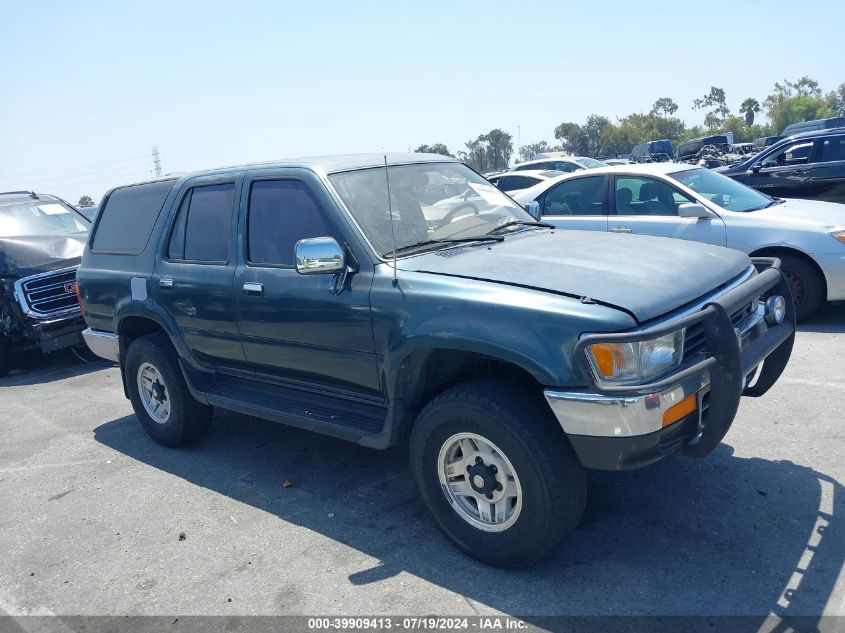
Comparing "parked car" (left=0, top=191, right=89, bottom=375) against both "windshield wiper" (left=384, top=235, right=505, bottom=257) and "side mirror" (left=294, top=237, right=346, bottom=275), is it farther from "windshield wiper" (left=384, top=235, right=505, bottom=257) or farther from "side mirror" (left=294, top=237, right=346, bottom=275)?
"windshield wiper" (left=384, top=235, right=505, bottom=257)

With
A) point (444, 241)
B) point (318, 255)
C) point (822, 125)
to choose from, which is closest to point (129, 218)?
point (318, 255)

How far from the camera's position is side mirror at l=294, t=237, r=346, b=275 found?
12.0 feet

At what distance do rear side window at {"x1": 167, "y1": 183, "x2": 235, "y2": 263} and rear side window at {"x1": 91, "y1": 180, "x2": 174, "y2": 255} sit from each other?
356mm

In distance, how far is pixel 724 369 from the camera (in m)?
3.02

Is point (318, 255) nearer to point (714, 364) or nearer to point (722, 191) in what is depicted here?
point (714, 364)

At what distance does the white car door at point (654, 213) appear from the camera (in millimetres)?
7117

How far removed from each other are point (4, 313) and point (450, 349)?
6930 millimetres

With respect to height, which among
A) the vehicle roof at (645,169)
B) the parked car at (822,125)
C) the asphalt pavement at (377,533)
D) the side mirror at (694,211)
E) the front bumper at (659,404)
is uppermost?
the parked car at (822,125)

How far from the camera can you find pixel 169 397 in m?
5.18

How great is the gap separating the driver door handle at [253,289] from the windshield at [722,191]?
5025mm

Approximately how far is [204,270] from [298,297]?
0.98 metres

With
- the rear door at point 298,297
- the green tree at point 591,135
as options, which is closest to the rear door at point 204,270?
the rear door at point 298,297

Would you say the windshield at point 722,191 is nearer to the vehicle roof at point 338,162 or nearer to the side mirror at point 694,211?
the side mirror at point 694,211

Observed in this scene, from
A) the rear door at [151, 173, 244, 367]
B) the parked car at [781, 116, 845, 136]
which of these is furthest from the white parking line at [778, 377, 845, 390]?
the parked car at [781, 116, 845, 136]
